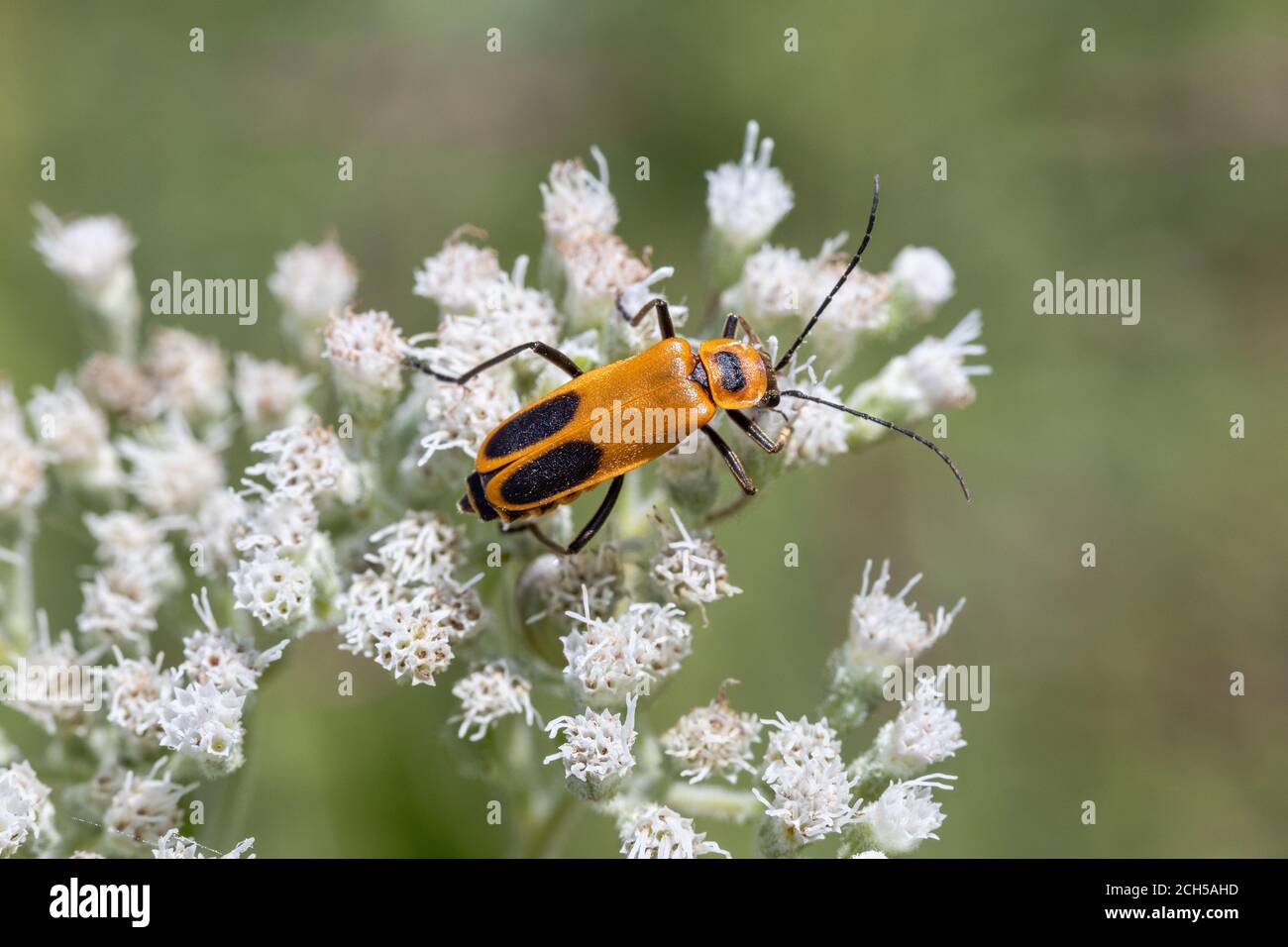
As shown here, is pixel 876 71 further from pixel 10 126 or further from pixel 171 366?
pixel 10 126

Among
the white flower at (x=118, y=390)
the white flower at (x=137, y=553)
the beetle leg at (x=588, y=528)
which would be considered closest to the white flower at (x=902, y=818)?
the beetle leg at (x=588, y=528)

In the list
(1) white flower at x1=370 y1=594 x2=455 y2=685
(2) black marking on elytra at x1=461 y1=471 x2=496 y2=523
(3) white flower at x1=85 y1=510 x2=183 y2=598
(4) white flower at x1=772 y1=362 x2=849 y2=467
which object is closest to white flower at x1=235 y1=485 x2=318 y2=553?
(1) white flower at x1=370 y1=594 x2=455 y2=685

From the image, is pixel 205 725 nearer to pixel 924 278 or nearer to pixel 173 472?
pixel 173 472

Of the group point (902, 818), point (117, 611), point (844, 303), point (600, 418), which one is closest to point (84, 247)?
point (117, 611)

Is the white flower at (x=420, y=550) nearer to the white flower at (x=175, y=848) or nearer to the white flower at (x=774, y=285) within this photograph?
the white flower at (x=175, y=848)
